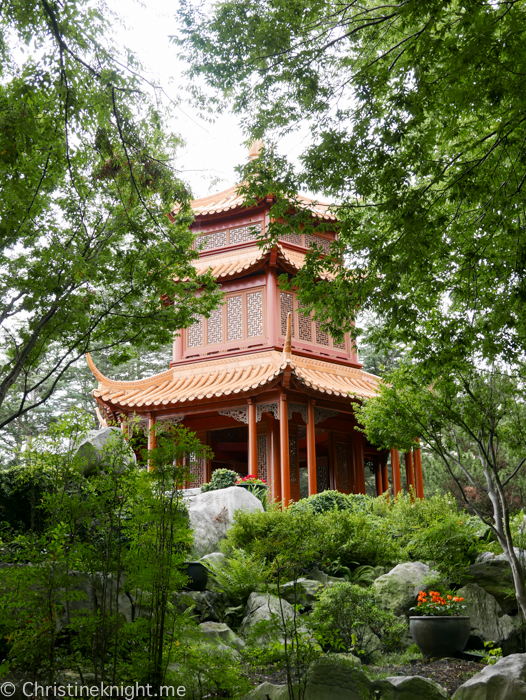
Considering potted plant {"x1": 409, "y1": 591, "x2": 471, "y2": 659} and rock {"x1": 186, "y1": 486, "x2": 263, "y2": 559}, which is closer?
potted plant {"x1": 409, "y1": 591, "x2": 471, "y2": 659}

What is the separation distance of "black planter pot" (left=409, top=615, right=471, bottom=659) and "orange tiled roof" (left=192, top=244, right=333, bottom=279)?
855cm

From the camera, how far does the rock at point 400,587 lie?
727 cm

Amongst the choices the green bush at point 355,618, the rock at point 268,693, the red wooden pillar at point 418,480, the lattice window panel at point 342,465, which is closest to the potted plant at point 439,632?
the green bush at point 355,618

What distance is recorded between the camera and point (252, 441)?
12852 mm

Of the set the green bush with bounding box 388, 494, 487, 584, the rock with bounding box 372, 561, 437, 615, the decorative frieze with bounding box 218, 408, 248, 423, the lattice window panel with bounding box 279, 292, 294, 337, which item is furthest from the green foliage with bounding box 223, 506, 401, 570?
the lattice window panel with bounding box 279, 292, 294, 337

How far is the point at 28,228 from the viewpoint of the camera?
17.9 ft

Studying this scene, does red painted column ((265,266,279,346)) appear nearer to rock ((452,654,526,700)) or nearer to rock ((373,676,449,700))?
rock ((373,676,449,700))

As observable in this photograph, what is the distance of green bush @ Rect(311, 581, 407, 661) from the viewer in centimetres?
632

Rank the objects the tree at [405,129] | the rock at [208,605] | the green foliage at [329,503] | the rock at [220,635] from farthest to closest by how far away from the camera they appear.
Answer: the green foliage at [329,503], the rock at [208,605], the rock at [220,635], the tree at [405,129]

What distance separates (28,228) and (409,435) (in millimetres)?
4649

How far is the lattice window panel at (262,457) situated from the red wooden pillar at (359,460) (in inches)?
110

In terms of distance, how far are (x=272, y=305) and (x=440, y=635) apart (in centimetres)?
890

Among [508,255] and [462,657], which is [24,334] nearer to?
[508,255]

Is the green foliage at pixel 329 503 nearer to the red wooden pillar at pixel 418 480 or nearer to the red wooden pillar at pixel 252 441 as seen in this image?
the red wooden pillar at pixel 252 441
